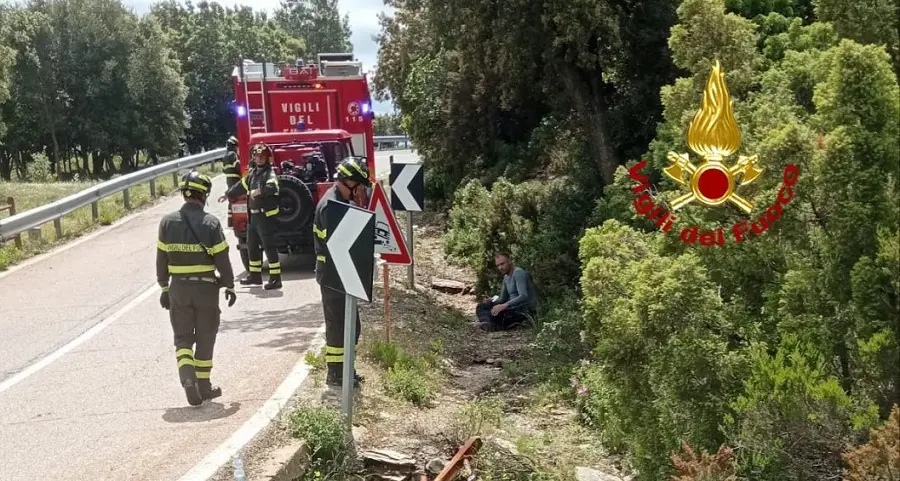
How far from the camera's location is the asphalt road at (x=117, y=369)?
666cm

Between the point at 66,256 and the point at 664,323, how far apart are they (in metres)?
12.4

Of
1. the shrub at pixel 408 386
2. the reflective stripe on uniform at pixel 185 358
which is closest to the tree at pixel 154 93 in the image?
the shrub at pixel 408 386

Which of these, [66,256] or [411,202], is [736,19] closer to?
[411,202]

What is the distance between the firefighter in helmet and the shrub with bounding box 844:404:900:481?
29.1ft

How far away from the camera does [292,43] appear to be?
3046 inches

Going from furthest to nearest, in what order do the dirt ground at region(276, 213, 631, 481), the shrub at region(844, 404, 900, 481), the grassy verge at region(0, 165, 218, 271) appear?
the grassy verge at region(0, 165, 218, 271) → the dirt ground at region(276, 213, 631, 481) → the shrub at region(844, 404, 900, 481)

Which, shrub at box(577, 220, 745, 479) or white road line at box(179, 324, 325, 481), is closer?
shrub at box(577, 220, 745, 479)

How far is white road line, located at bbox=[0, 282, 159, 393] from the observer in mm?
8716

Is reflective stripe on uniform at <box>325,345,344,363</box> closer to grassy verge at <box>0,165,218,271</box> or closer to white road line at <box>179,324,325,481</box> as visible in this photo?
white road line at <box>179,324,325,481</box>

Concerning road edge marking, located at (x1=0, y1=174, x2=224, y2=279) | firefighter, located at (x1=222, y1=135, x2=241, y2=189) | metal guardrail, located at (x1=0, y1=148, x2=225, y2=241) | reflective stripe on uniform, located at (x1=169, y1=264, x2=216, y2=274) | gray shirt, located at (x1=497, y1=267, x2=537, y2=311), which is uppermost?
firefighter, located at (x1=222, y1=135, x2=241, y2=189)

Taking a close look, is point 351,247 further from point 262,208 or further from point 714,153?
point 262,208

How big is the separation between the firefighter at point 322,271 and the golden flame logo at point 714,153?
8.57 ft

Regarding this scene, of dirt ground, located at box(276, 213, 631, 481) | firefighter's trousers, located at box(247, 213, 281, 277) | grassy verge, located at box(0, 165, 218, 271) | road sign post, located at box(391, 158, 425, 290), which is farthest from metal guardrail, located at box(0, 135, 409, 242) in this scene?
road sign post, located at box(391, 158, 425, 290)

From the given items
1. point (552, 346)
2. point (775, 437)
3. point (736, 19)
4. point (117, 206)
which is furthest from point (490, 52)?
point (117, 206)
